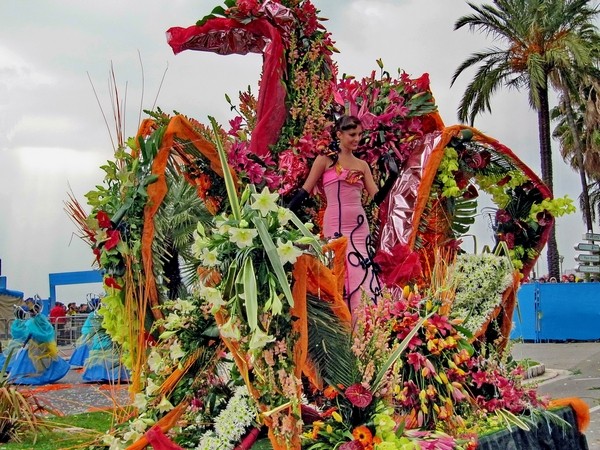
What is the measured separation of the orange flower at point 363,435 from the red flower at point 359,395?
87 mm

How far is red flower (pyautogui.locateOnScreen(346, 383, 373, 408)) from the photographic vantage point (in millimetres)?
2863

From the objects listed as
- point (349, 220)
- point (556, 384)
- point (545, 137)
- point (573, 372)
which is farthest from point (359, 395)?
point (545, 137)

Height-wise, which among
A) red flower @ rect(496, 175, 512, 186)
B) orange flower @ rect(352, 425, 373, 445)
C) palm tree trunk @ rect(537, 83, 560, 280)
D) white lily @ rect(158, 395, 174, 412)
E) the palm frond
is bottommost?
orange flower @ rect(352, 425, 373, 445)

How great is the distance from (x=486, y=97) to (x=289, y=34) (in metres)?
15.8

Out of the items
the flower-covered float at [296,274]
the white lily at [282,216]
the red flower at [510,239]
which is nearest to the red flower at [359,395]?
the flower-covered float at [296,274]

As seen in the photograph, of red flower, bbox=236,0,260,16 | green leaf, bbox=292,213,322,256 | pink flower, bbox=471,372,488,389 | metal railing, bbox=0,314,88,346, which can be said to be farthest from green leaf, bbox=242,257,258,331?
metal railing, bbox=0,314,88,346

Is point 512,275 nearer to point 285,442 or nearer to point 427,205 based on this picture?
point 427,205

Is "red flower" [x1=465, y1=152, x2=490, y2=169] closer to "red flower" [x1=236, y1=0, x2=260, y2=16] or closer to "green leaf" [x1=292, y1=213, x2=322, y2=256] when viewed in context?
"red flower" [x1=236, y1=0, x2=260, y2=16]

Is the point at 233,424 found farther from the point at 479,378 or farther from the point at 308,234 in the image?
the point at 479,378

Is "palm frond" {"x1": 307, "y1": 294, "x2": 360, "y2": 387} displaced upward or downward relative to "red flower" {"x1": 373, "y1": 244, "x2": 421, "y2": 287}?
downward

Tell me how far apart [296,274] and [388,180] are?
6.09 feet

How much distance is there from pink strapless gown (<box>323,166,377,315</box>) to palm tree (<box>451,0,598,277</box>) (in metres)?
14.9

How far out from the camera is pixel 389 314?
338 cm

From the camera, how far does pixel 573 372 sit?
12258 mm
